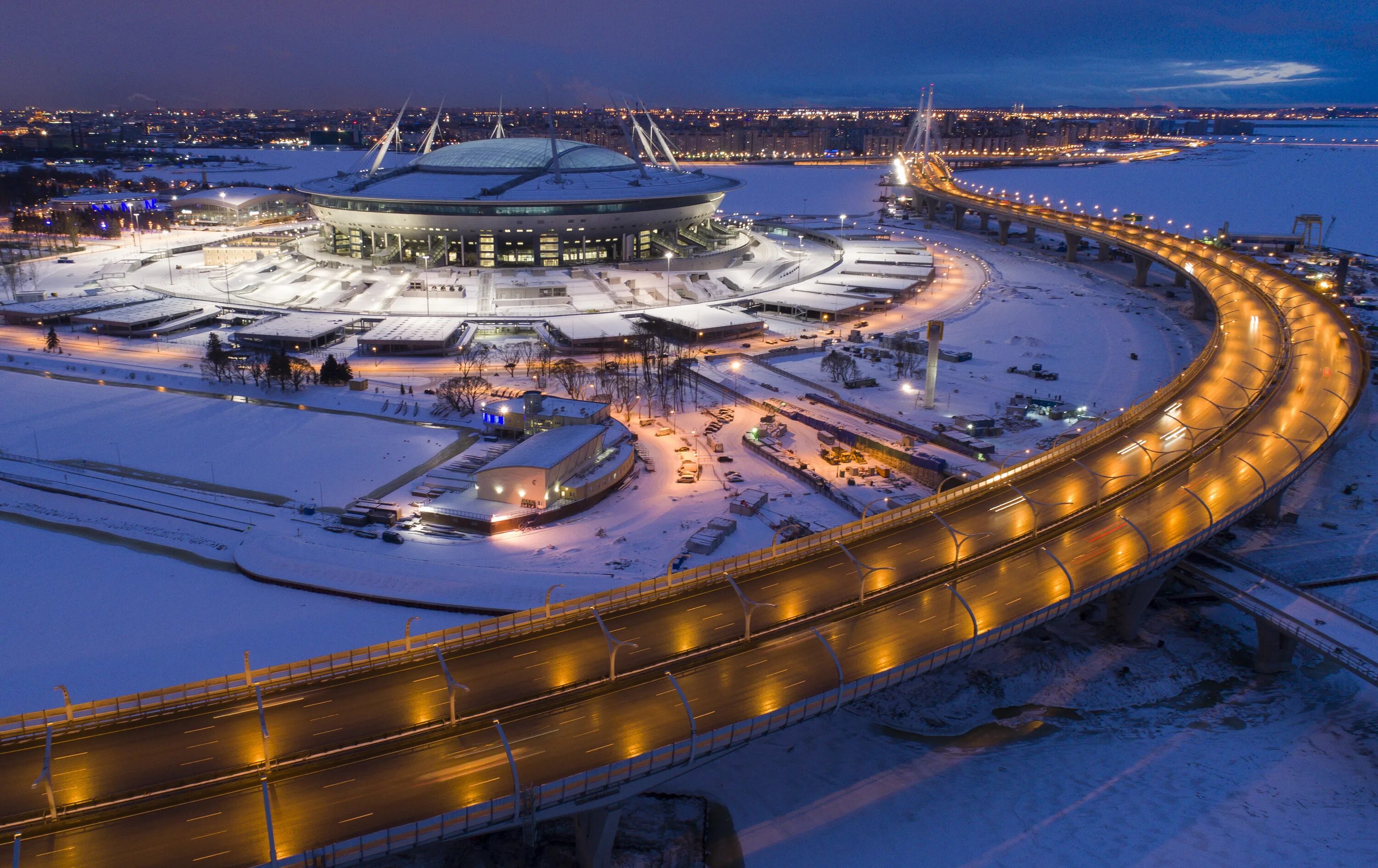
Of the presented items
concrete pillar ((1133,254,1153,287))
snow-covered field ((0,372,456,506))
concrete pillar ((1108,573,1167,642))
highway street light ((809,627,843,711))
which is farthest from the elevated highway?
concrete pillar ((1133,254,1153,287))

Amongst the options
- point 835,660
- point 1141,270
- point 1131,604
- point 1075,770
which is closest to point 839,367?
point 1131,604

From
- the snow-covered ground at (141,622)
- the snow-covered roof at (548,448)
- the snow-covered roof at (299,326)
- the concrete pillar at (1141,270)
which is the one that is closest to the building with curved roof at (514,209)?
the snow-covered roof at (299,326)

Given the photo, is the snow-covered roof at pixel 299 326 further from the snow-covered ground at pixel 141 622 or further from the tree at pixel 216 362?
the snow-covered ground at pixel 141 622

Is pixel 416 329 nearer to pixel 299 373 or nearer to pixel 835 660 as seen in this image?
pixel 299 373

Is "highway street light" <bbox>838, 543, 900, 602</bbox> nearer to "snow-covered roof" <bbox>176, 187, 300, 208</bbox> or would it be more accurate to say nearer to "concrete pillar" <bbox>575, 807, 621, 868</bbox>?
"concrete pillar" <bbox>575, 807, 621, 868</bbox>

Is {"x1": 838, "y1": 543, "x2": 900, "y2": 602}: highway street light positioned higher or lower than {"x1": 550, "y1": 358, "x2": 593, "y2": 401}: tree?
higher

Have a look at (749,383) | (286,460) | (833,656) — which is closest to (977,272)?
(749,383)
